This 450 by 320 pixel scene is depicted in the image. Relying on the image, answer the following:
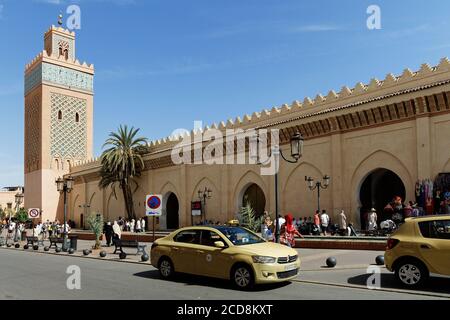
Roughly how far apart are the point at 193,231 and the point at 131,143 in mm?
27879

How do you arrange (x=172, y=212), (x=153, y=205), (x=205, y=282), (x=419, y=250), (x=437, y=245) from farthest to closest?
(x=172, y=212)
(x=153, y=205)
(x=205, y=282)
(x=419, y=250)
(x=437, y=245)

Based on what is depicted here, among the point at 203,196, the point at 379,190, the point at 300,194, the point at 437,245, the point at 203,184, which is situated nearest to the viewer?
the point at 437,245

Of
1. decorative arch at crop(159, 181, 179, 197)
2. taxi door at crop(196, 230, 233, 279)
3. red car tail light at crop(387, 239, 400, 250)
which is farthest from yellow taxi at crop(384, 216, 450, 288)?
decorative arch at crop(159, 181, 179, 197)

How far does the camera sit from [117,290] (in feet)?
31.2

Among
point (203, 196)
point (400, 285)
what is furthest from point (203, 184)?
point (400, 285)

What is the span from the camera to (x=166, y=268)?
36.0ft

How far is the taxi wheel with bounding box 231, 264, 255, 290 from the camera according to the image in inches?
363

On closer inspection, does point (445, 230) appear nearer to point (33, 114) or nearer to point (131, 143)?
point (131, 143)

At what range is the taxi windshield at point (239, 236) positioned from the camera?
10023 millimetres

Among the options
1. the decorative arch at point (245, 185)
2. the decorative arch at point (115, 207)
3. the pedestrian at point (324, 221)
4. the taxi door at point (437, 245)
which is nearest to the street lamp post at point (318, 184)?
the pedestrian at point (324, 221)

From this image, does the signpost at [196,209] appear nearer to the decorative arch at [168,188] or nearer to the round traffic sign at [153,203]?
the decorative arch at [168,188]

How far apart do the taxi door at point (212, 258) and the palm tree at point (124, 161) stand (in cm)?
2742

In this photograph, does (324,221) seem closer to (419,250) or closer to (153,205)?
(153,205)

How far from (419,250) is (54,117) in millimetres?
42296
